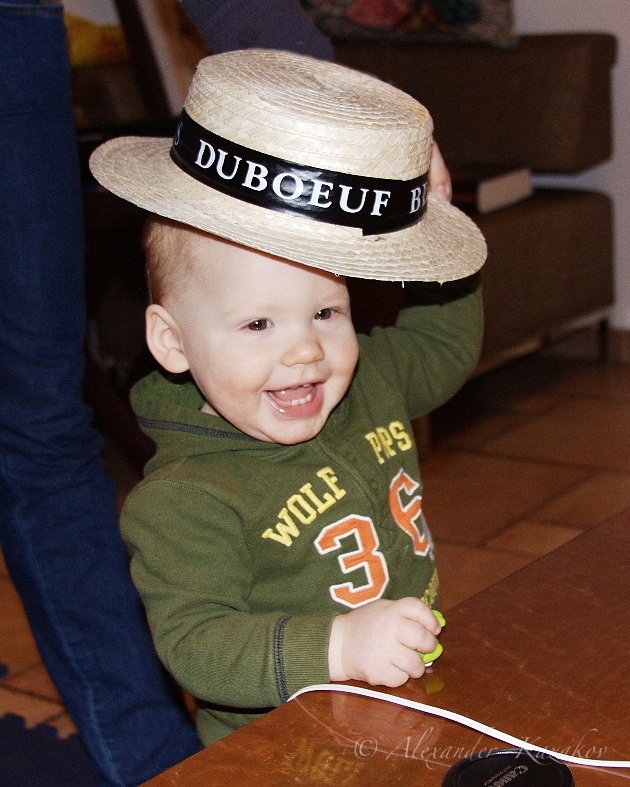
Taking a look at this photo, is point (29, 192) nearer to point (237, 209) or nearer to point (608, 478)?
point (237, 209)

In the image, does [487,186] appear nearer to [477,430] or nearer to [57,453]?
[477,430]

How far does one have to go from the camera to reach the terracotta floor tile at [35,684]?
145cm

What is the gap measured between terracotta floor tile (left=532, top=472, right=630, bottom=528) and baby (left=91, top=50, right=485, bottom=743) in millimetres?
980

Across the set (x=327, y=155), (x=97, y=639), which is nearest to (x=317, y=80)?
(x=327, y=155)

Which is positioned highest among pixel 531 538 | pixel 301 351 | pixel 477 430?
pixel 301 351

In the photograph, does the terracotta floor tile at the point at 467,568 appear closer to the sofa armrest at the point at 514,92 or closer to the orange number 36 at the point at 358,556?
the orange number 36 at the point at 358,556

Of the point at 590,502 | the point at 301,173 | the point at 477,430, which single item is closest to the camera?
the point at 301,173

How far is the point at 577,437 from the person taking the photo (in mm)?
2217

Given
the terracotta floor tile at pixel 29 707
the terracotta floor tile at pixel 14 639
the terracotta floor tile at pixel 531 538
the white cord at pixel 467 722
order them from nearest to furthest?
the white cord at pixel 467 722 < the terracotta floor tile at pixel 29 707 < the terracotta floor tile at pixel 14 639 < the terracotta floor tile at pixel 531 538

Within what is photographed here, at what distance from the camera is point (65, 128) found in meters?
1.00

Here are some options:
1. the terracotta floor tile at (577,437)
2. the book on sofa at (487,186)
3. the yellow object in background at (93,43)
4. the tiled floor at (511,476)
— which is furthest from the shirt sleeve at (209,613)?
the yellow object in background at (93,43)

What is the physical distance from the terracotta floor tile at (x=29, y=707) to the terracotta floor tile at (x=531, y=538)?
767mm

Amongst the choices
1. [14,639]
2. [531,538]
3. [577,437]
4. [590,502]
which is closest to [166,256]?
[14,639]

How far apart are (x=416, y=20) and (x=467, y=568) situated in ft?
4.78
